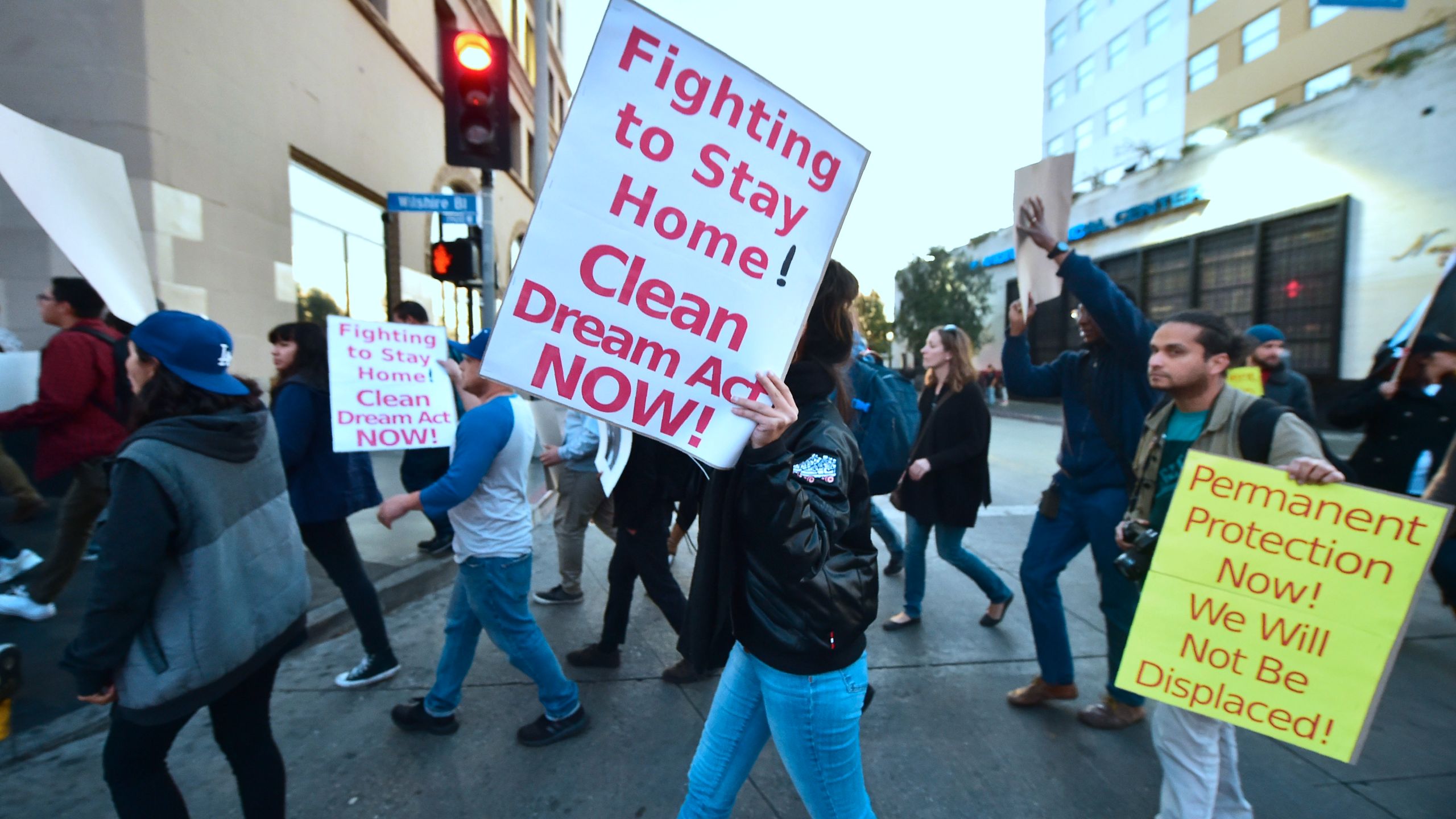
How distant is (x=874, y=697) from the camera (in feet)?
11.9

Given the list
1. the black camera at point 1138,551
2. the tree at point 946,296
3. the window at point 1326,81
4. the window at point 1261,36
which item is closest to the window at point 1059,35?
the tree at point 946,296

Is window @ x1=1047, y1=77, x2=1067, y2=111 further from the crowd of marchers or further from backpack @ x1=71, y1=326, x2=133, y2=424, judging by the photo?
backpack @ x1=71, y1=326, x2=133, y2=424

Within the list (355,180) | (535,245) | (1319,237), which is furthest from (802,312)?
(1319,237)

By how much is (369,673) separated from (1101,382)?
3.90 metres

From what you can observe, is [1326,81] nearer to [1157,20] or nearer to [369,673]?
[1157,20]

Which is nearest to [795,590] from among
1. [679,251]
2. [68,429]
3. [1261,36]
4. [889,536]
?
[679,251]

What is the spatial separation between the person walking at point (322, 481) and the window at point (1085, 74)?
34.8 m

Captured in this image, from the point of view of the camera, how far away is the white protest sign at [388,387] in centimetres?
380

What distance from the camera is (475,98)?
607 cm

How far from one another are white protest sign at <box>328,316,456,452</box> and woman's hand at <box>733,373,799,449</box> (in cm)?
280

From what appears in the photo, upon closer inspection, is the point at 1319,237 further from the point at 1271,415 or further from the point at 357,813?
the point at 357,813

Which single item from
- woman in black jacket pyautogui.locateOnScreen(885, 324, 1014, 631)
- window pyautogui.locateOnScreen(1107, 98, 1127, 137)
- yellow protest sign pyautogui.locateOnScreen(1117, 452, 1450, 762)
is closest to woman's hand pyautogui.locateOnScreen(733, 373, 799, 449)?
yellow protest sign pyautogui.locateOnScreen(1117, 452, 1450, 762)

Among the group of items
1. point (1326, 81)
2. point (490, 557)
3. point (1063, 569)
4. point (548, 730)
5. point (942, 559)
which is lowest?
point (548, 730)

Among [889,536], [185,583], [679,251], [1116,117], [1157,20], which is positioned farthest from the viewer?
[1116,117]
